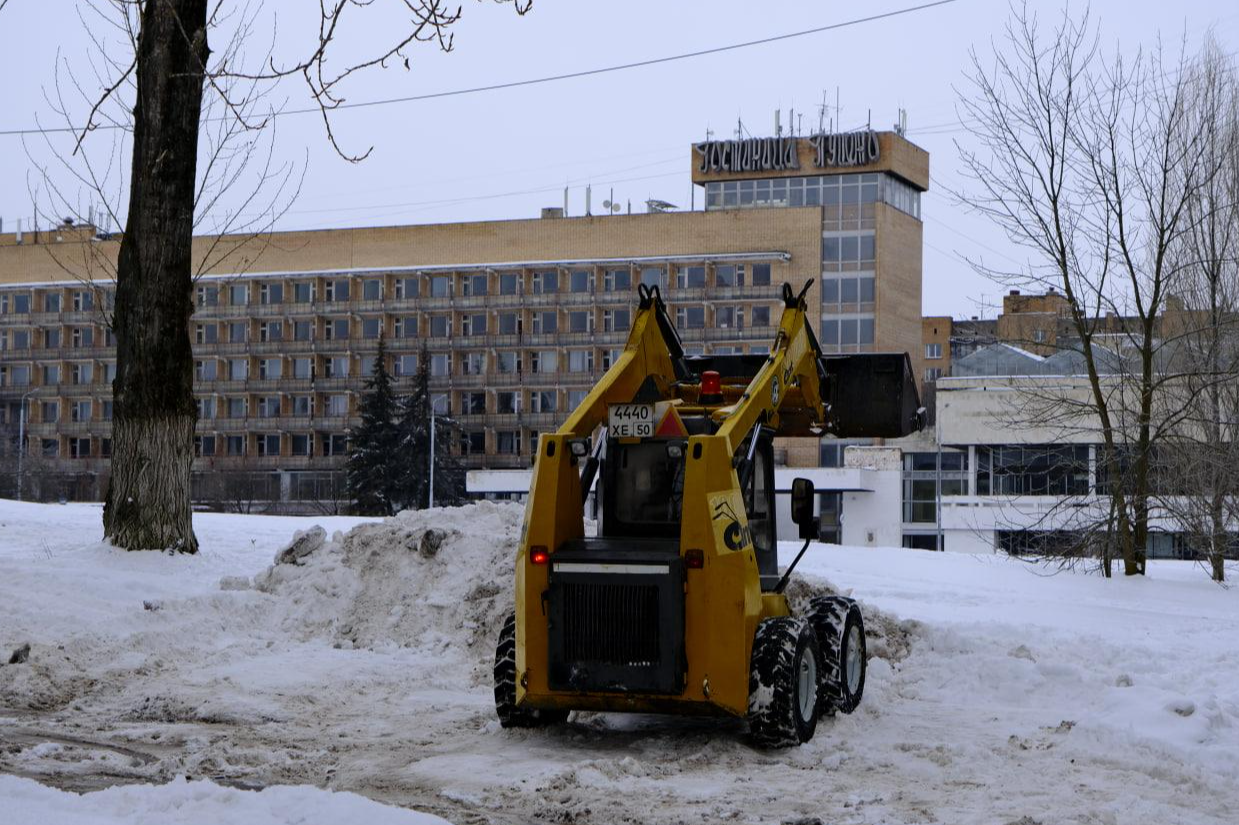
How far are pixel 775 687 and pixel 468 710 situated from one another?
2.84 m

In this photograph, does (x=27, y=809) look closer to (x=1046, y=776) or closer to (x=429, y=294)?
(x=1046, y=776)

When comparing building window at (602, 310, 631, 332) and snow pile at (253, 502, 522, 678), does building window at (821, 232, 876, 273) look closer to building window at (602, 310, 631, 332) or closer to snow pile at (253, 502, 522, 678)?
building window at (602, 310, 631, 332)

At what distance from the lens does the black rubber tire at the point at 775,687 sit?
9570 millimetres

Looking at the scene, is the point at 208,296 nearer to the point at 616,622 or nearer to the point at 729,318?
the point at 729,318

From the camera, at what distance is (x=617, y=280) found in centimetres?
9431

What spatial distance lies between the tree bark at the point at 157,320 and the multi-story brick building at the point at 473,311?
74803 mm

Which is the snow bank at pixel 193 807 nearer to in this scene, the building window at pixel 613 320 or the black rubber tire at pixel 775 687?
the black rubber tire at pixel 775 687

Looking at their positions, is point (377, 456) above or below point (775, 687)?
above

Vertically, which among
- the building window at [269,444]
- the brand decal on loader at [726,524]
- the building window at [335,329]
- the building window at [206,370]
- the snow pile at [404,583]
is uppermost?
the building window at [335,329]

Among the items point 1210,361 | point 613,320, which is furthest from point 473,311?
point 1210,361

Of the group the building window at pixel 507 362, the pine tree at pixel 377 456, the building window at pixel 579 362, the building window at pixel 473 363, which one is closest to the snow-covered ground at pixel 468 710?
the pine tree at pixel 377 456

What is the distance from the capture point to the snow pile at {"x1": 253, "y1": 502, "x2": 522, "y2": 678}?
45.7 ft

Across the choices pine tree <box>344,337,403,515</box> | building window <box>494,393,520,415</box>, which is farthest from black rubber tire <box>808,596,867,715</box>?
building window <box>494,393,520,415</box>

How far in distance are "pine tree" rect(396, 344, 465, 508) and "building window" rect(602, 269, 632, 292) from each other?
16025mm
